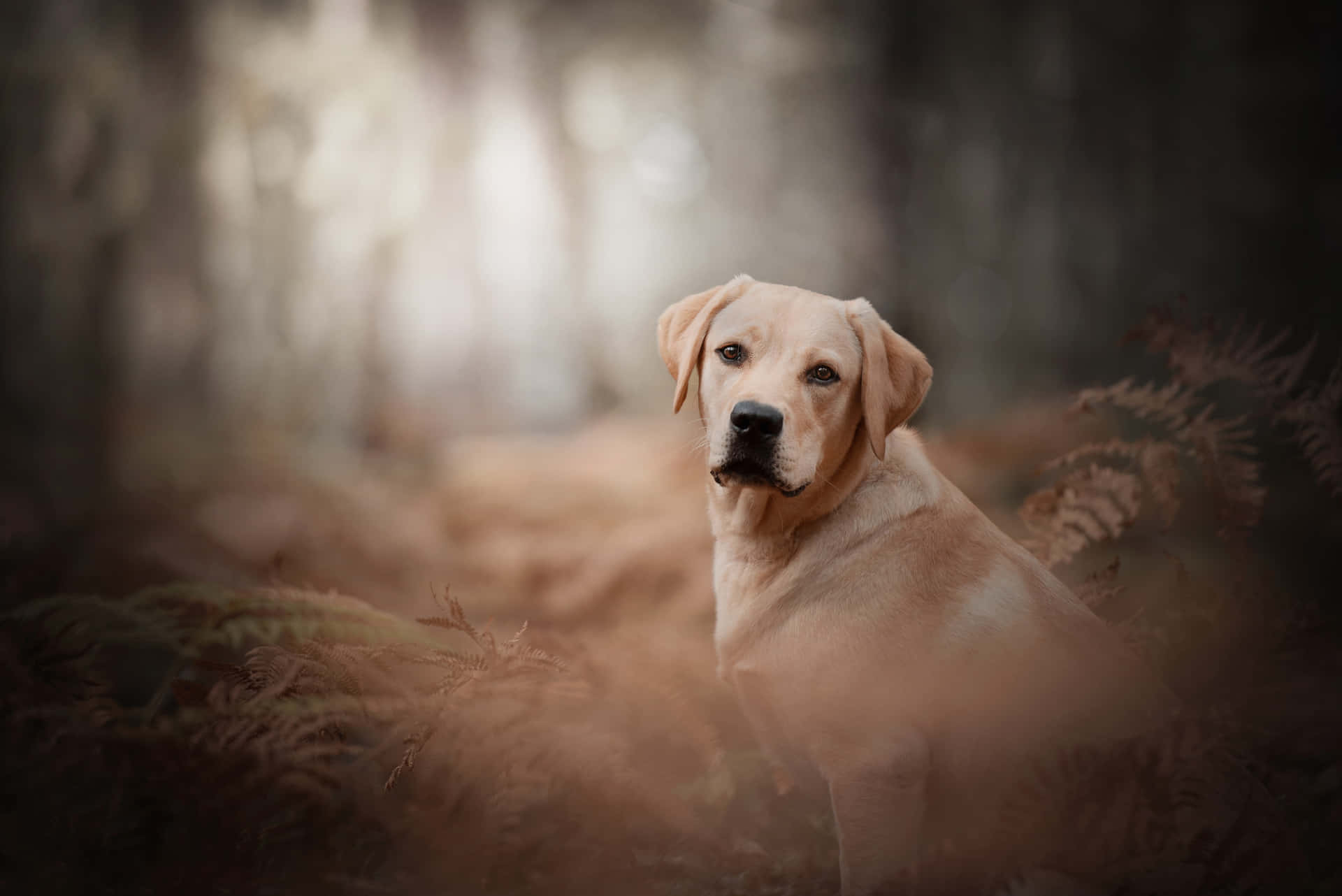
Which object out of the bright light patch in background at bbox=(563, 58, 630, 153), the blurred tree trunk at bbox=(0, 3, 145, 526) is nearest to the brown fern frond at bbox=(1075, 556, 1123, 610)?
the bright light patch in background at bbox=(563, 58, 630, 153)

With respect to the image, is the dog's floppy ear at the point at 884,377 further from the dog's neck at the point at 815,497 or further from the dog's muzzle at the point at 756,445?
the dog's muzzle at the point at 756,445

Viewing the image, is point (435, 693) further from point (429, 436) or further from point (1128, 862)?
point (429, 436)

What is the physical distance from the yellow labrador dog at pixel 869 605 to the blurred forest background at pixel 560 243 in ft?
6.79

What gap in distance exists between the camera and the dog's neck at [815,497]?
2.44 m

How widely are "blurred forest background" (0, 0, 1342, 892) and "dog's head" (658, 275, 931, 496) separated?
2202mm

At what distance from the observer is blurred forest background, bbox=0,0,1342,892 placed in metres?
5.09

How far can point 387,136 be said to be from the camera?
613 centimetres

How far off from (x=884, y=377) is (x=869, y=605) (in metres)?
0.71

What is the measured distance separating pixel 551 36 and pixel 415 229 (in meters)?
1.91

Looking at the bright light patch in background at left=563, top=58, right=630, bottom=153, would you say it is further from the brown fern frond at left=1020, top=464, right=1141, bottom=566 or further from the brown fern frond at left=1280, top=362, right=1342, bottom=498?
the brown fern frond at left=1280, top=362, right=1342, bottom=498

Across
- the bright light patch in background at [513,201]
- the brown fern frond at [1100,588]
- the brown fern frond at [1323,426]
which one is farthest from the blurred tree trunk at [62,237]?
the brown fern frond at [1323,426]

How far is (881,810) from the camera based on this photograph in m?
2.07

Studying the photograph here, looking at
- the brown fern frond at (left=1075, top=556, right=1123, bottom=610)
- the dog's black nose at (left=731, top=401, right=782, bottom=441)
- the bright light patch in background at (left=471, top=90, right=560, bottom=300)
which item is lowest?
the brown fern frond at (left=1075, top=556, right=1123, bottom=610)

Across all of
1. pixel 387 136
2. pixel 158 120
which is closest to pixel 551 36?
pixel 387 136
